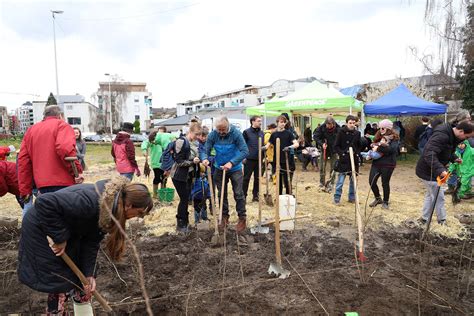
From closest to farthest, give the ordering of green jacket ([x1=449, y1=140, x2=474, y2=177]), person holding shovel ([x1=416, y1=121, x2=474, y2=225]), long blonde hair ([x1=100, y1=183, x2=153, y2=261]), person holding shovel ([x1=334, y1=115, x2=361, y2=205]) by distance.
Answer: long blonde hair ([x1=100, y1=183, x2=153, y2=261])
person holding shovel ([x1=416, y1=121, x2=474, y2=225])
person holding shovel ([x1=334, y1=115, x2=361, y2=205])
green jacket ([x1=449, y1=140, x2=474, y2=177])

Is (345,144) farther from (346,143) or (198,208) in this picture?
(198,208)

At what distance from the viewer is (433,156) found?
423 centimetres

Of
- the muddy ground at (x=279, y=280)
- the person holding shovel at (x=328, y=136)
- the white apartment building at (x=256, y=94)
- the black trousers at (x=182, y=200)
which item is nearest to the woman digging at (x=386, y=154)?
the muddy ground at (x=279, y=280)

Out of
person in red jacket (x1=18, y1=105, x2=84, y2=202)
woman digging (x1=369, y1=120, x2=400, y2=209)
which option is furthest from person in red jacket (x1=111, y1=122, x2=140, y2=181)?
woman digging (x1=369, y1=120, x2=400, y2=209)

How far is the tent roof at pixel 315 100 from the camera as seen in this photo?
9672 mm

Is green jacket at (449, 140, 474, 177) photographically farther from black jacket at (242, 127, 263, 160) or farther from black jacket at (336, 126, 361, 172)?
black jacket at (242, 127, 263, 160)

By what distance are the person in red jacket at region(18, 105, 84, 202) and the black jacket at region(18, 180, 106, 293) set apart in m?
1.49

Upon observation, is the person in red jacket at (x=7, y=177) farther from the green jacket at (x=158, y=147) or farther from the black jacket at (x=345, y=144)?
the black jacket at (x=345, y=144)

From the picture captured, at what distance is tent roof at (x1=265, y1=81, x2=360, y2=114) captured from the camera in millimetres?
9672

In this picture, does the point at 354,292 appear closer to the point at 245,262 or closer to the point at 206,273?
the point at 245,262

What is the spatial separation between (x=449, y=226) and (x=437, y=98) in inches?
669

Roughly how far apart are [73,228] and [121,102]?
54.9 m

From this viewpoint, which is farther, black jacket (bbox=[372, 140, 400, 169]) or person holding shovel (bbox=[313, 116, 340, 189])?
person holding shovel (bbox=[313, 116, 340, 189])

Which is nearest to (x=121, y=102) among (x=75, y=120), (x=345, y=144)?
(x=75, y=120)
